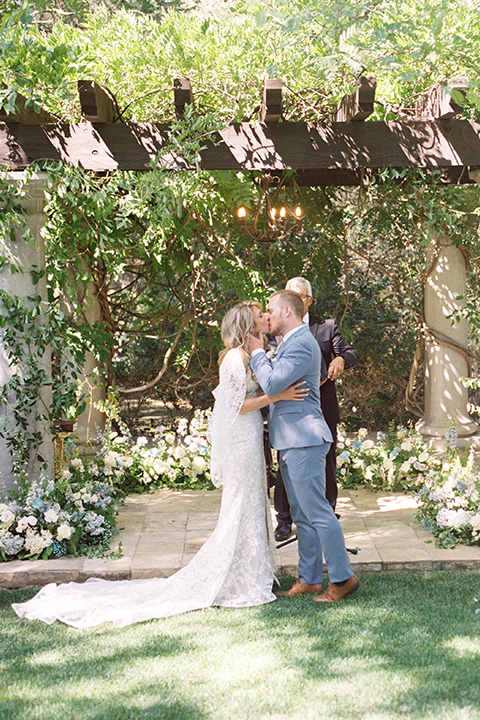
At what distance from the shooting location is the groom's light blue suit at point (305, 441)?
3609 mm

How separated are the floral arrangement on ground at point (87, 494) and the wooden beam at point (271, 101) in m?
2.81

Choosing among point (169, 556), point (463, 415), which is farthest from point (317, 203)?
point (169, 556)

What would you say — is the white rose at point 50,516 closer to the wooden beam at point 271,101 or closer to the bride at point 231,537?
the bride at point 231,537

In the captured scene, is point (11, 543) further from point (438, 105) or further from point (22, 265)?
point (438, 105)

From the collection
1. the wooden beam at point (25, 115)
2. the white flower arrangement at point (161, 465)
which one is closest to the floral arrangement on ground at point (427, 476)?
the white flower arrangement at point (161, 465)

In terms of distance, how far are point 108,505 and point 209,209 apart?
2.59 m

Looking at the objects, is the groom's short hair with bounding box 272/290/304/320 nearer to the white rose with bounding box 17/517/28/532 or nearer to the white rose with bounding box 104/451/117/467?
the white rose with bounding box 17/517/28/532

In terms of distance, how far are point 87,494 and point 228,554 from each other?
1.52 meters

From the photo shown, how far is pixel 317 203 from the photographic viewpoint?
267 inches

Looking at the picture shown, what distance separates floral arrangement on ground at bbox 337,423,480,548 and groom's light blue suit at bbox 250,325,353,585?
47.7 inches

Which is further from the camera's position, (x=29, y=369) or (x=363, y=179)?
(x=363, y=179)

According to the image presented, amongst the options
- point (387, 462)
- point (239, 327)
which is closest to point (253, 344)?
point (239, 327)

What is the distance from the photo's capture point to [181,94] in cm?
442

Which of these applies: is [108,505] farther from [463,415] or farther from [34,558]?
[463,415]
